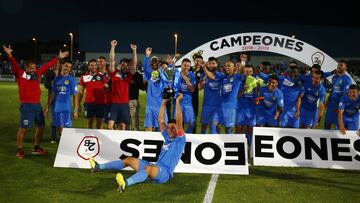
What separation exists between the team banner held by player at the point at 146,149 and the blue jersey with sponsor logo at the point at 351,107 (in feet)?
8.84

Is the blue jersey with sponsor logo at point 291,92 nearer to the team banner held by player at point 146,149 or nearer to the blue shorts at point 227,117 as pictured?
the blue shorts at point 227,117

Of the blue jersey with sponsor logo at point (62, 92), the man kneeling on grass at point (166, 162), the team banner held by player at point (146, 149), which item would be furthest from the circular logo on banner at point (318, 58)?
the blue jersey with sponsor logo at point (62, 92)

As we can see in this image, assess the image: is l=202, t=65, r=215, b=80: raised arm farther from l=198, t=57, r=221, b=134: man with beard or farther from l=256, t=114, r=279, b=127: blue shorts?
l=256, t=114, r=279, b=127: blue shorts

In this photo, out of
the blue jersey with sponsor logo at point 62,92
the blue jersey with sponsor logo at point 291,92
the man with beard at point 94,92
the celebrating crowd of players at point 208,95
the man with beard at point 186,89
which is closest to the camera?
the celebrating crowd of players at point 208,95

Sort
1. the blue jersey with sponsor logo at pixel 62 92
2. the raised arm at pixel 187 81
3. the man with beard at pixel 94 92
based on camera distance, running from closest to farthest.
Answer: the raised arm at pixel 187 81 < the blue jersey with sponsor logo at pixel 62 92 < the man with beard at pixel 94 92

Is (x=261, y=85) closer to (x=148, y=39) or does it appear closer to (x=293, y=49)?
(x=293, y=49)

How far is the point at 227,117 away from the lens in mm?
9047

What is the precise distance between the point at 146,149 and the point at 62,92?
10.6 feet

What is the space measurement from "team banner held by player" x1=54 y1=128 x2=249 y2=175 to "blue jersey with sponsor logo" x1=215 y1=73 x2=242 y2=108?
3.91ft

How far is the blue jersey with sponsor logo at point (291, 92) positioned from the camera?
33.3ft

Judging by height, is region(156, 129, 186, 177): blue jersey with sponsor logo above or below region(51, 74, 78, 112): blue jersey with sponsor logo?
below

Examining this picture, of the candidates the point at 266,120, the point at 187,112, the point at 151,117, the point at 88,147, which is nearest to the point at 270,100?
the point at 266,120

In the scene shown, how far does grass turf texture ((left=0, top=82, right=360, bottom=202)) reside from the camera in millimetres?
6289

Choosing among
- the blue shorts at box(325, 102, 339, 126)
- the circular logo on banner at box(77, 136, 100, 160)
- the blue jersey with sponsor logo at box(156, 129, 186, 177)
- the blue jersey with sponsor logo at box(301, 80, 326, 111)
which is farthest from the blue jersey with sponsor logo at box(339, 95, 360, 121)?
the circular logo on banner at box(77, 136, 100, 160)
